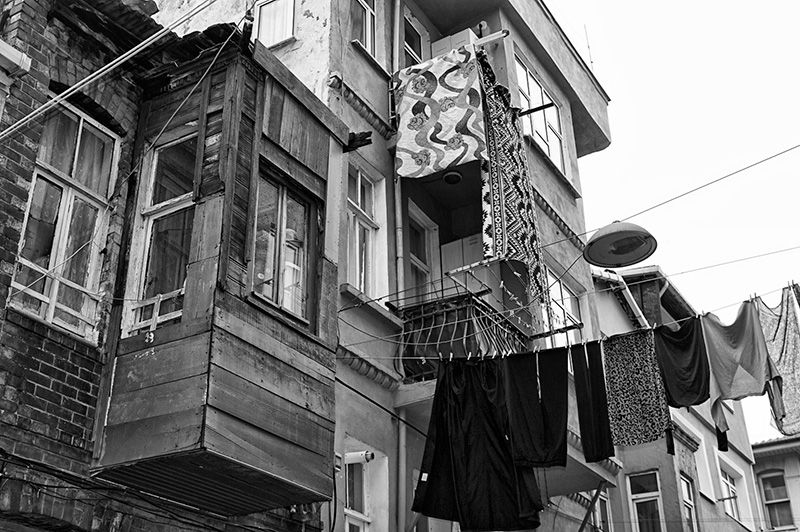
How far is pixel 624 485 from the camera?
20.5 m

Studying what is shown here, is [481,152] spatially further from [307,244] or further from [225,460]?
[225,460]

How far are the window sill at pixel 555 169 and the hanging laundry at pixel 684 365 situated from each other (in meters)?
6.45

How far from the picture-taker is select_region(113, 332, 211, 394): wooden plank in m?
8.22

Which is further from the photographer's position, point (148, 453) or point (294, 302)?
point (294, 302)

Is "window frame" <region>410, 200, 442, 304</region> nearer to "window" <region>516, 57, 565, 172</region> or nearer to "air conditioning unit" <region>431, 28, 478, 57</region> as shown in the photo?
"window" <region>516, 57, 565, 172</region>

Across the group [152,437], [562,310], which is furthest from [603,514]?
[152,437]

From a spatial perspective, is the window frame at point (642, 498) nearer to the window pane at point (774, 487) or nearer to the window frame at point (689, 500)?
the window frame at point (689, 500)

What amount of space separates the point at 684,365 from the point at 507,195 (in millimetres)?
3978

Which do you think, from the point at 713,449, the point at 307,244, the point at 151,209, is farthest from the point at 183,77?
the point at 713,449

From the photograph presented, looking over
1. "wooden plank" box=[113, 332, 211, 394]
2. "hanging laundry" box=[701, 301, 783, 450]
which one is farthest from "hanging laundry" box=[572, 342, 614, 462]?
"wooden plank" box=[113, 332, 211, 394]

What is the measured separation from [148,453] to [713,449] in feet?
69.4

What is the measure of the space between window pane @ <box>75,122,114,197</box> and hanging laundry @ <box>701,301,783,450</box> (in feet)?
23.4

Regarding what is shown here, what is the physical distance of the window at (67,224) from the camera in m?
8.60

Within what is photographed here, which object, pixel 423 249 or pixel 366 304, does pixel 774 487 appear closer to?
pixel 423 249
